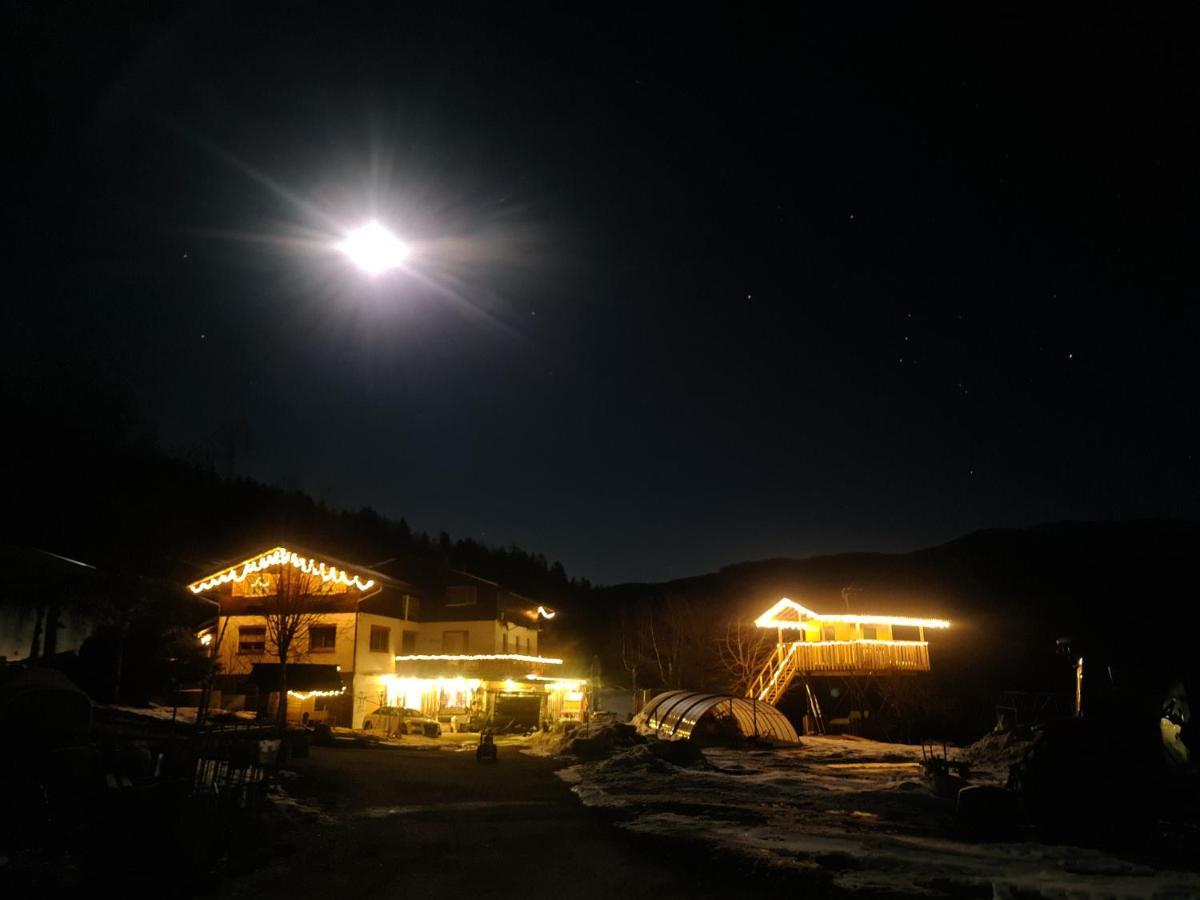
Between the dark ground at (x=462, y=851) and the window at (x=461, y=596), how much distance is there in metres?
27.8

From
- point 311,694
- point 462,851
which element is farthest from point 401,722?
point 462,851

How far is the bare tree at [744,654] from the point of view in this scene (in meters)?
43.6

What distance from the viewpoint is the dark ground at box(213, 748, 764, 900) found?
9312mm

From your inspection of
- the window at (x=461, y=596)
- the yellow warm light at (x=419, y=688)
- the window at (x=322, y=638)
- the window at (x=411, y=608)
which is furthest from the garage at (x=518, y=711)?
the window at (x=461, y=596)

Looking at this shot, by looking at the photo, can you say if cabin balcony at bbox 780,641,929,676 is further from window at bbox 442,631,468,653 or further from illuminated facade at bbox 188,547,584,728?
window at bbox 442,631,468,653

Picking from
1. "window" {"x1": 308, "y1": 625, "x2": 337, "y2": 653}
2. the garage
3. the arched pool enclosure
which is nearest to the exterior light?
"window" {"x1": 308, "y1": 625, "x2": 337, "y2": 653}

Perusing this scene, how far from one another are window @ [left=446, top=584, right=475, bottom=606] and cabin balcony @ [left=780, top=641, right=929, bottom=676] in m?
19.2

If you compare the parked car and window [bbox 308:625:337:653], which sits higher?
window [bbox 308:625:337:653]

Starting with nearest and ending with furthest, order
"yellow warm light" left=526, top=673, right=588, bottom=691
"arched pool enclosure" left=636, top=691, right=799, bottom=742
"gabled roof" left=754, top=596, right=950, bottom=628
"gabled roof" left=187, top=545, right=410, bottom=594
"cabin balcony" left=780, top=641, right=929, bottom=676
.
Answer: "arched pool enclosure" left=636, top=691, right=799, bottom=742 → "cabin balcony" left=780, top=641, right=929, bottom=676 → "gabled roof" left=754, top=596, right=950, bottom=628 → "gabled roof" left=187, top=545, right=410, bottom=594 → "yellow warm light" left=526, top=673, right=588, bottom=691

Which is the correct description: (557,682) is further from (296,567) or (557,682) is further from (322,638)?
(296,567)

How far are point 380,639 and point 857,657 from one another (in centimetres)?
2396

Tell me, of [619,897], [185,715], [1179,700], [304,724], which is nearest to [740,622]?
[304,724]

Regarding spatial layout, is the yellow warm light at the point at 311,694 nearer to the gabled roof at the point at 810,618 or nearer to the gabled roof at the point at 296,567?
the gabled roof at the point at 296,567

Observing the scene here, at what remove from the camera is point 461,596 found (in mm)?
46688
